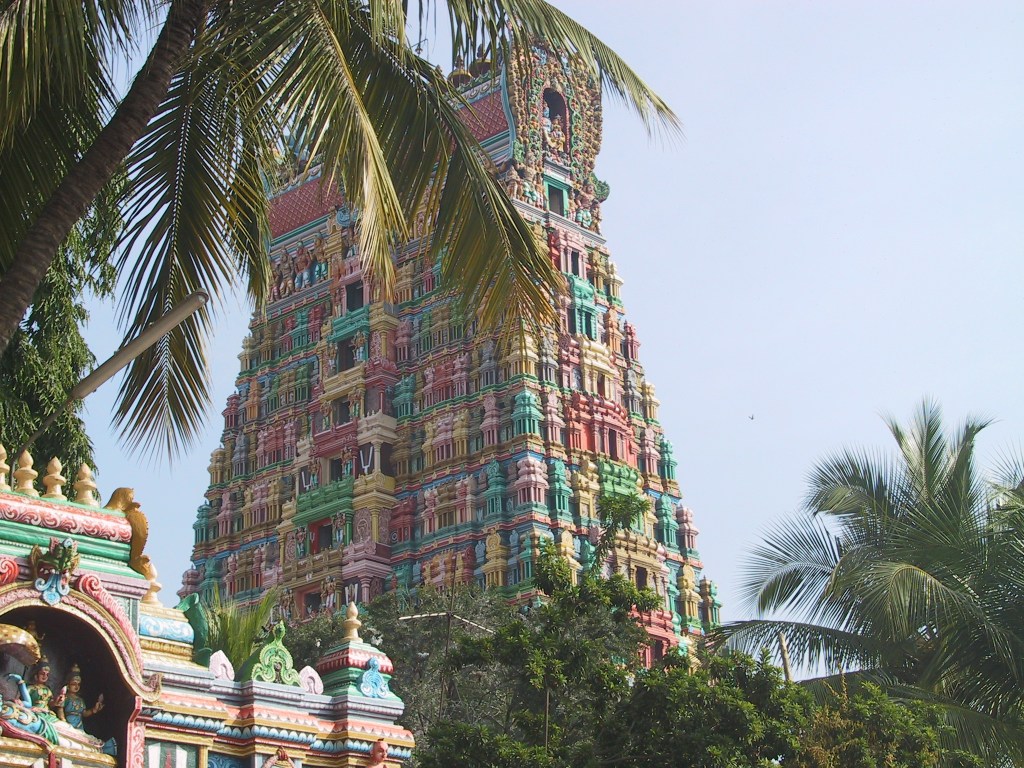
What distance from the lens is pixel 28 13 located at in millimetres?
8094

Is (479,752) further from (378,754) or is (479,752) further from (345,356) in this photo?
(345,356)

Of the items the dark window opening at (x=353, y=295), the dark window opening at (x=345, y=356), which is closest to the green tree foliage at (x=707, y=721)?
the dark window opening at (x=345, y=356)

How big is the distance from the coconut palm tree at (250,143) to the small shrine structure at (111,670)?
3.28ft

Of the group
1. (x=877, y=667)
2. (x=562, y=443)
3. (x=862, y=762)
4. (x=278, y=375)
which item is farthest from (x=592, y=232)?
(x=862, y=762)

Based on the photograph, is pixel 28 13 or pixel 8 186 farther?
pixel 8 186

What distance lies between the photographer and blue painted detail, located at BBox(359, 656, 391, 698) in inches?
467

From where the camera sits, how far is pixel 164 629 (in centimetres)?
1063

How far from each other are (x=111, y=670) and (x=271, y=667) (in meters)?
1.71

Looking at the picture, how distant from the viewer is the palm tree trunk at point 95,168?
8.41 metres

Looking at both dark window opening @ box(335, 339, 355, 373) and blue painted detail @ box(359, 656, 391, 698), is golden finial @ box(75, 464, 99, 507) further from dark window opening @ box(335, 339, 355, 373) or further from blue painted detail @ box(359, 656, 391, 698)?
dark window opening @ box(335, 339, 355, 373)

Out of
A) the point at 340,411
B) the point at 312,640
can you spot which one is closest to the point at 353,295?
the point at 340,411

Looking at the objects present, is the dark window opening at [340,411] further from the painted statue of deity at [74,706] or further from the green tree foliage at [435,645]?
the painted statue of deity at [74,706]

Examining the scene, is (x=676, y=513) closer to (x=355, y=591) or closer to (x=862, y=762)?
(x=355, y=591)

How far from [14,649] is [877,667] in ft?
42.3
